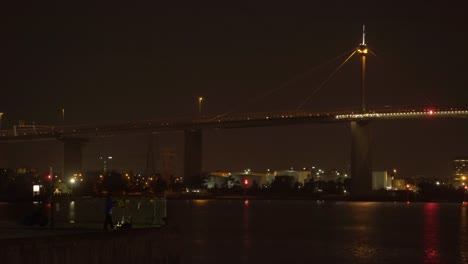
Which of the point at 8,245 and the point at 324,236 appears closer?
the point at 8,245

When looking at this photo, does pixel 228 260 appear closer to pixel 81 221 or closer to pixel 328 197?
pixel 81 221

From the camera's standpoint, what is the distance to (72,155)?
100438mm

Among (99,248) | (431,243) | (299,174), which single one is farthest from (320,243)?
(299,174)

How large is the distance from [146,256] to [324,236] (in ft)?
74.1

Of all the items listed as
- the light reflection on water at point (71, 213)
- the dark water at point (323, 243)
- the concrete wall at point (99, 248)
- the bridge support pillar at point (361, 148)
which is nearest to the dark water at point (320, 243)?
the dark water at point (323, 243)

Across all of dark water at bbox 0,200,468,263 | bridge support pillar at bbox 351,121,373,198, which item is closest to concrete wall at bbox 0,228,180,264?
dark water at bbox 0,200,468,263

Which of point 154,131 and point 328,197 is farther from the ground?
point 154,131

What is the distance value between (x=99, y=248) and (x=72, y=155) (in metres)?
88.5

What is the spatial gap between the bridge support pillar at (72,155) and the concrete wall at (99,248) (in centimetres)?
8448

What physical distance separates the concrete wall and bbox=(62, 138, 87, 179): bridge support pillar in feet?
277

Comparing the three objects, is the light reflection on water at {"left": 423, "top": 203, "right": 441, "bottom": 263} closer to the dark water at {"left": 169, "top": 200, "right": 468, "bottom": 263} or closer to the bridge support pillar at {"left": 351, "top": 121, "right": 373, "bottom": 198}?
the dark water at {"left": 169, "top": 200, "right": 468, "bottom": 263}

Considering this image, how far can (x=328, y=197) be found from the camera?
121 meters

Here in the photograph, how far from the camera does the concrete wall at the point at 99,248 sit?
12.1 metres

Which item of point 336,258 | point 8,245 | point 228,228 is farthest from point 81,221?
point 228,228
